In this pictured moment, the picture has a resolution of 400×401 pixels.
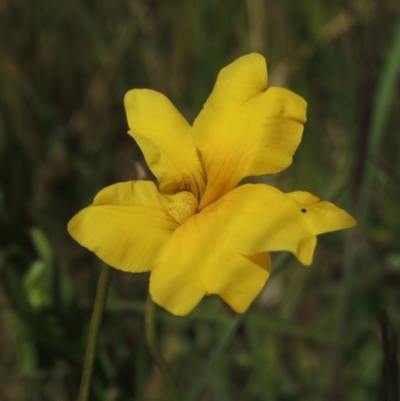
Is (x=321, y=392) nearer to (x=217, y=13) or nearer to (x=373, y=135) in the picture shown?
(x=373, y=135)

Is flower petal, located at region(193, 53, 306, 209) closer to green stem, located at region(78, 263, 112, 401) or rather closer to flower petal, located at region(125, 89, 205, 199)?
flower petal, located at region(125, 89, 205, 199)

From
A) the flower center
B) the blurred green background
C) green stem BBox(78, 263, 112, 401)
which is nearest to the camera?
green stem BBox(78, 263, 112, 401)

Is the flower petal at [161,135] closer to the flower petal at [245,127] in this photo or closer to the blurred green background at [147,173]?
the flower petal at [245,127]

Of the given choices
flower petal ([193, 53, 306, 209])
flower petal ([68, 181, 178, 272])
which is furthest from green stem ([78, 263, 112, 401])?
flower petal ([193, 53, 306, 209])

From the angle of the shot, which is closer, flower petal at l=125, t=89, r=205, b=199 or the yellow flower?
the yellow flower

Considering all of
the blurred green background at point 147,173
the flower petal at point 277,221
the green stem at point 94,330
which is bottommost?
the blurred green background at point 147,173

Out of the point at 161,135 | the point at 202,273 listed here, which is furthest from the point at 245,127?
the point at 202,273

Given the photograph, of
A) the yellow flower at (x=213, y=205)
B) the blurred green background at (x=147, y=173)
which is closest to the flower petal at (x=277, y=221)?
the yellow flower at (x=213, y=205)

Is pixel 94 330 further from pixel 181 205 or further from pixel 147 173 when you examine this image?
pixel 147 173
